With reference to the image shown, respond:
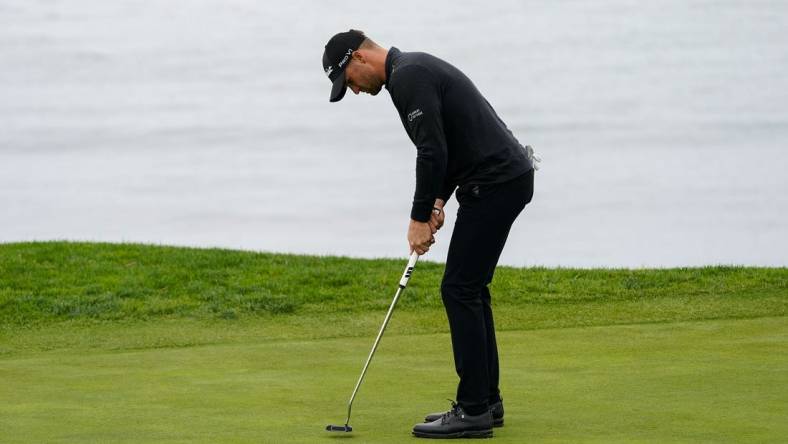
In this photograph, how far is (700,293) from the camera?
30.2ft

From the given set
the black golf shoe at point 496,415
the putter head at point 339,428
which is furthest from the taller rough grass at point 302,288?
the putter head at point 339,428

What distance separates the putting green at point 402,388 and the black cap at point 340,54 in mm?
1276

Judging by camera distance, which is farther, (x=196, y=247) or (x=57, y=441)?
(x=196, y=247)

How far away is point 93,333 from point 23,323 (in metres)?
0.73

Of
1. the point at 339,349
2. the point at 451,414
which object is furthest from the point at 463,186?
the point at 339,349

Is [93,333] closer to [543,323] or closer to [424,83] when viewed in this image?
[543,323]

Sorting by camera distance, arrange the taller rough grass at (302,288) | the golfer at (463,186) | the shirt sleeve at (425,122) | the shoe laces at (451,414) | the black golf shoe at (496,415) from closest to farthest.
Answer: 1. the shirt sleeve at (425,122)
2. the golfer at (463,186)
3. the shoe laces at (451,414)
4. the black golf shoe at (496,415)
5. the taller rough grass at (302,288)

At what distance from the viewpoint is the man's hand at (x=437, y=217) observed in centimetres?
476

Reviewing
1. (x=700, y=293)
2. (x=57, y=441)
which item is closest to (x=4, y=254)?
(x=700, y=293)

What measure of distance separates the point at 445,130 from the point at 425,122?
0.20 meters

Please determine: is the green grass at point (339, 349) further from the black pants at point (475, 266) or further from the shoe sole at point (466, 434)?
the black pants at point (475, 266)

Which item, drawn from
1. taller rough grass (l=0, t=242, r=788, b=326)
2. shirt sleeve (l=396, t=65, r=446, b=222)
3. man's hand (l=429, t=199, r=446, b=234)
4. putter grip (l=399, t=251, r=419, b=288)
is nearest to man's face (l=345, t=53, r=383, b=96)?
shirt sleeve (l=396, t=65, r=446, b=222)

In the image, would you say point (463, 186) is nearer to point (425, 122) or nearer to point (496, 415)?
point (425, 122)

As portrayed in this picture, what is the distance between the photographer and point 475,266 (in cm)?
475
